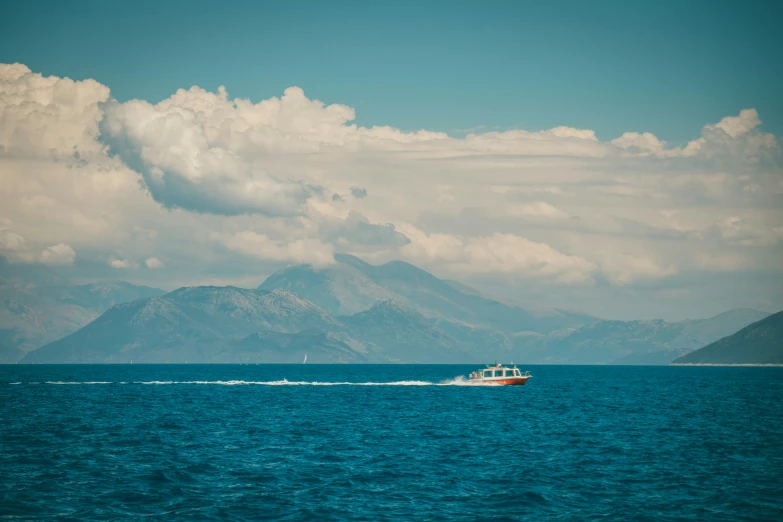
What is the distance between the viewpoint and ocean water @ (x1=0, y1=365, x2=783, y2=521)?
57406mm

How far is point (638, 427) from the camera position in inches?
4240

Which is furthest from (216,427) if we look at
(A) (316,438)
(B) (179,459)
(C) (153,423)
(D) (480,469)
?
(D) (480,469)

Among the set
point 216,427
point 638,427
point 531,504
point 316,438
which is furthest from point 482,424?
point 531,504

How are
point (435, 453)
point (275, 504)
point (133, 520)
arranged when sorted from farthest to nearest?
point (435, 453) → point (275, 504) → point (133, 520)

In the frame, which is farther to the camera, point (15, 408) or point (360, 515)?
point (15, 408)

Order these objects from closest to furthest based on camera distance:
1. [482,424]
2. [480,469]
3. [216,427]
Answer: [480,469]
[216,427]
[482,424]

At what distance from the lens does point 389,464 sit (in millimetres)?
76500

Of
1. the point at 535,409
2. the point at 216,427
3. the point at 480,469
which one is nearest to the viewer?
the point at 480,469

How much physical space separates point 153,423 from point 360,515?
6271 cm

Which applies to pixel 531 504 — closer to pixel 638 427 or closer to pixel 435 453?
pixel 435 453

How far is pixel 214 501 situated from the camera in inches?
2322

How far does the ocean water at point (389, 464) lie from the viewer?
2260 inches

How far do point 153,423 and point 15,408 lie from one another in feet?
126

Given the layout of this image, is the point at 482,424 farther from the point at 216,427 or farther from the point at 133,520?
the point at 133,520
